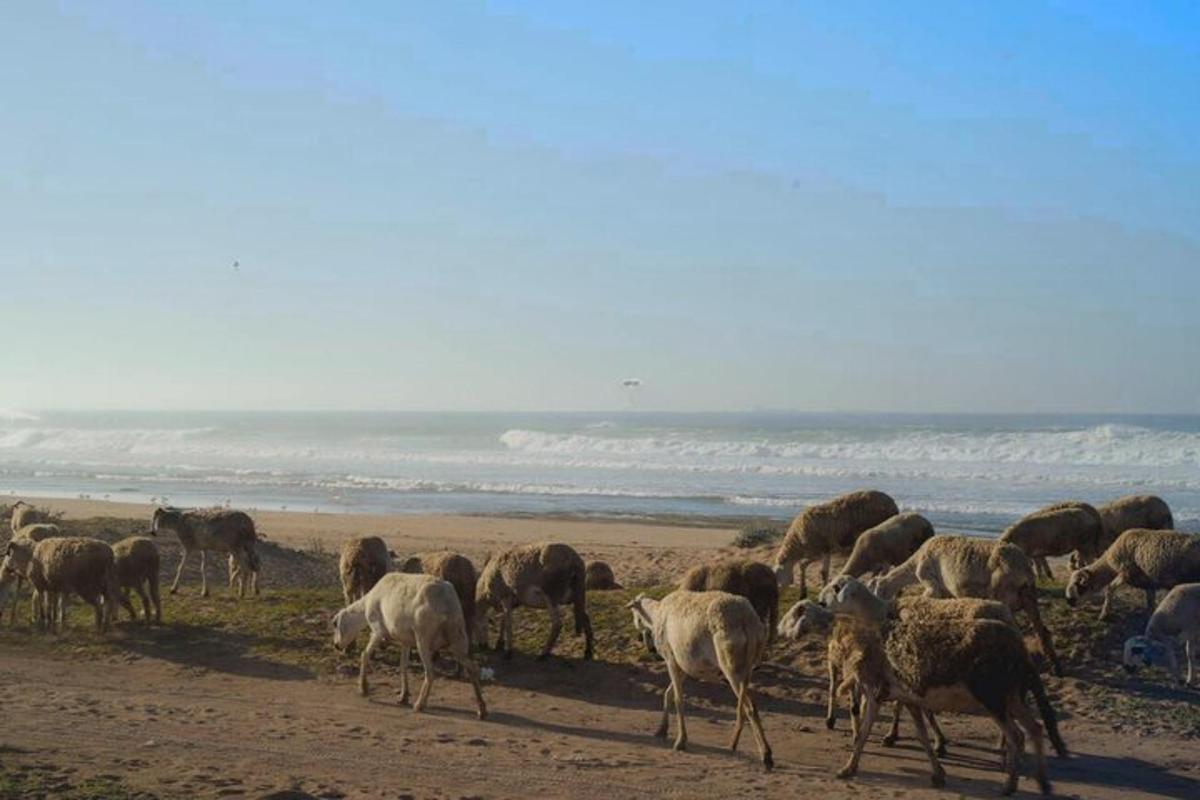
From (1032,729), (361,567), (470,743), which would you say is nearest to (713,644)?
Answer: (470,743)

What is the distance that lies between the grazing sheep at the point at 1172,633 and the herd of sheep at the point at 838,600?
0.02 meters

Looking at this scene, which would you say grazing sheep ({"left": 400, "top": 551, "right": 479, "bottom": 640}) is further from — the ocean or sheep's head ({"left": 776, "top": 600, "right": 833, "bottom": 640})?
the ocean

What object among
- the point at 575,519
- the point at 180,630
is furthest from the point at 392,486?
the point at 180,630

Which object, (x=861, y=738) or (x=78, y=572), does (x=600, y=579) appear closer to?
(x=78, y=572)

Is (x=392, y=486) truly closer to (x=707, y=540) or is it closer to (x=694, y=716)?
(x=707, y=540)

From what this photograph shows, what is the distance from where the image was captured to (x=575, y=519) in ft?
125

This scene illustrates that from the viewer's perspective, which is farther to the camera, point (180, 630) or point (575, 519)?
point (575, 519)

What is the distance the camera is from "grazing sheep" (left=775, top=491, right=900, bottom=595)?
16.9 meters

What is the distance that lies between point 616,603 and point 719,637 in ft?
19.9

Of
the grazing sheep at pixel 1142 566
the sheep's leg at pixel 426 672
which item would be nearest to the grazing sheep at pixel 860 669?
the sheep's leg at pixel 426 672

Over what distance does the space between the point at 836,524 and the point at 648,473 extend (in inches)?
1683

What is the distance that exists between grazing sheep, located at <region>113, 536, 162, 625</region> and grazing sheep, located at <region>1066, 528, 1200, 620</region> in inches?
490

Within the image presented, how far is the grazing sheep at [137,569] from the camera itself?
16.1 m

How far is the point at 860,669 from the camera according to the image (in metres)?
10.4
